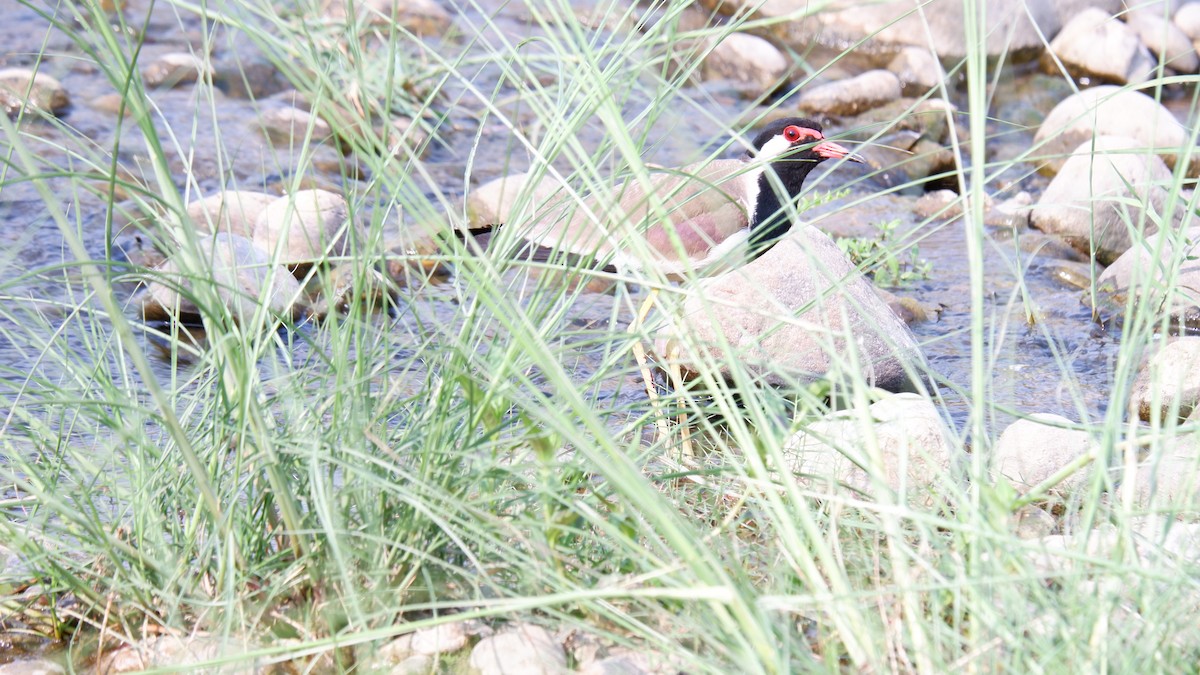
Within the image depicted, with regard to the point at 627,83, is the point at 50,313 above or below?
below

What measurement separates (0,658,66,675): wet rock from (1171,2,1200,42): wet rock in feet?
29.8

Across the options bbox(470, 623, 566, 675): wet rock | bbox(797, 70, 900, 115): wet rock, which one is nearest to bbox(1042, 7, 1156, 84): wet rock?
bbox(797, 70, 900, 115): wet rock

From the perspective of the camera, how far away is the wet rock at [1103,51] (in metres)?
8.19

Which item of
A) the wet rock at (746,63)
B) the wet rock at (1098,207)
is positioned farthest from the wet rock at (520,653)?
the wet rock at (746,63)

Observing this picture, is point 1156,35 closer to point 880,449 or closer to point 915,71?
point 915,71

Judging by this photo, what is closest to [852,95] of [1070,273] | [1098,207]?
[1098,207]

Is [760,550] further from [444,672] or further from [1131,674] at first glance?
[1131,674]

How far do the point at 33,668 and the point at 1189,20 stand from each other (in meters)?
9.31

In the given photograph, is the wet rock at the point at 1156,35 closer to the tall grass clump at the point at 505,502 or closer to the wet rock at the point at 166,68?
the wet rock at the point at 166,68

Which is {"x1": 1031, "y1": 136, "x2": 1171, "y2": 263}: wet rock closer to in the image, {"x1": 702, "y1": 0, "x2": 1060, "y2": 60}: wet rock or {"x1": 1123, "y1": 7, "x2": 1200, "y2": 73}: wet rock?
{"x1": 702, "y1": 0, "x2": 1060, "y2": 60}: wet rock

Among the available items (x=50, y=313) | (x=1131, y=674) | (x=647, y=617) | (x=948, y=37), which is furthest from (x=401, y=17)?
(x=1131, y=674)

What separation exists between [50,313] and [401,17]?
444 cm

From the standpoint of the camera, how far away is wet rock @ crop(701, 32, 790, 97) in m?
7.88

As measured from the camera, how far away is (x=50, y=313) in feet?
12.7
